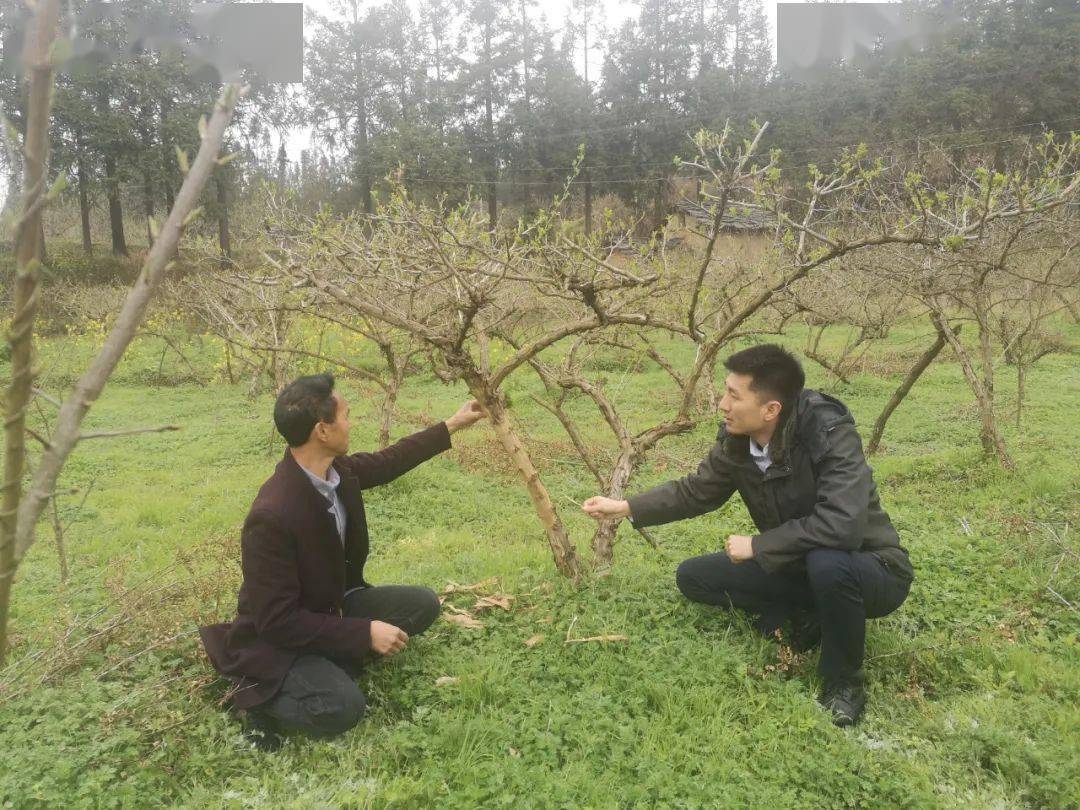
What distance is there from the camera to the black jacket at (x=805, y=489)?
Result: 293 centimetres

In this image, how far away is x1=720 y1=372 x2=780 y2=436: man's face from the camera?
10.0 ft

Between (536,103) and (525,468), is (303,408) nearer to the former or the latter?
(525,468)

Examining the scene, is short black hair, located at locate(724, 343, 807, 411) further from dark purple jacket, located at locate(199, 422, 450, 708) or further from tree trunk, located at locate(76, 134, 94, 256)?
tree trunk, located at locate(76, 134, 94, 256)

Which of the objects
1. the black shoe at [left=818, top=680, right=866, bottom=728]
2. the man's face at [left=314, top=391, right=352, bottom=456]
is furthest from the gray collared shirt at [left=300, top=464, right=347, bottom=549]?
the black shoe at [left=818, top=680, right=866, bottom=728]

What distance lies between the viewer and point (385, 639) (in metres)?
2.86

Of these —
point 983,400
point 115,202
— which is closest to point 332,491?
point 983,400

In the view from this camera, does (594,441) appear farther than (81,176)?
No

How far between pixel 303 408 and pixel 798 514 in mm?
2163

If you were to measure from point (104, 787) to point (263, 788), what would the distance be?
1.54 feet

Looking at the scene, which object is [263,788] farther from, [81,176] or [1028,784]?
[81,176]

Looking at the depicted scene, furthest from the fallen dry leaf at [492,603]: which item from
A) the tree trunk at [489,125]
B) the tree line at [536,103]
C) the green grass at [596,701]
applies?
the tree trunk at [489,125]

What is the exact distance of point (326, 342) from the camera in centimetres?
1591

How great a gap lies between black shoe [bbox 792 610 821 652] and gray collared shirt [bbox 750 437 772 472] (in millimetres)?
766

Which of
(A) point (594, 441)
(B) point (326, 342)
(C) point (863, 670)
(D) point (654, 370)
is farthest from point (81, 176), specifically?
(C) point (863, 670)
